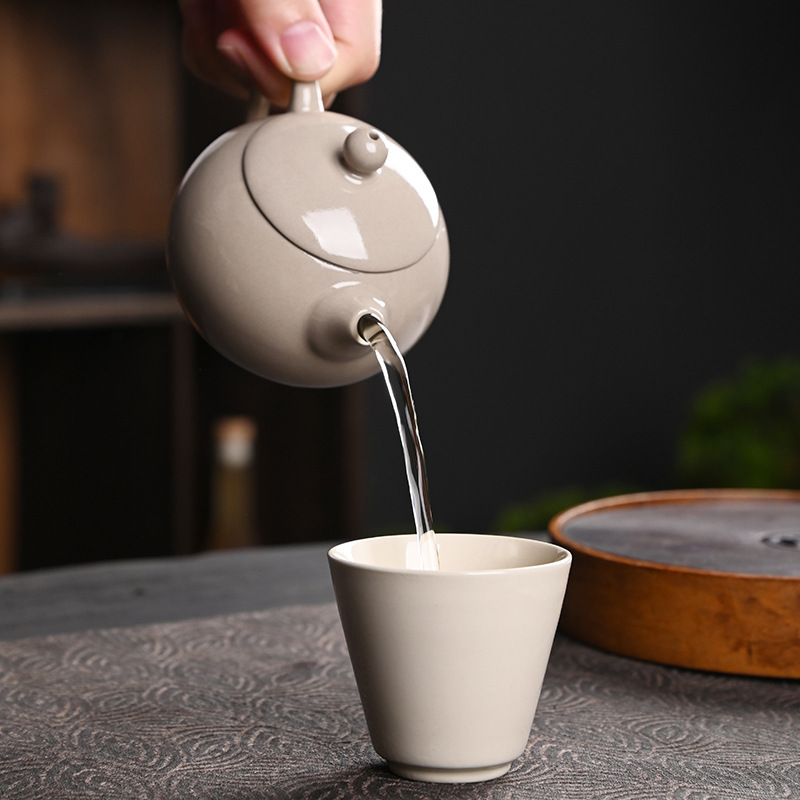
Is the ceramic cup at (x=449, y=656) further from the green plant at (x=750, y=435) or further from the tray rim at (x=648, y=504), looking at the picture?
the green plant at (x=750, y=435)

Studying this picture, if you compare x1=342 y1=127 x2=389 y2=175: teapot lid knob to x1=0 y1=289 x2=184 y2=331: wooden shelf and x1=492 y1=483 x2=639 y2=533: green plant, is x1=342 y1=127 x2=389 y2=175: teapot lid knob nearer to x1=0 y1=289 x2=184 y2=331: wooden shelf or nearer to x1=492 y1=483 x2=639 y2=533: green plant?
x1=0 y1=289 x2=184 y2=331: wooden shelf

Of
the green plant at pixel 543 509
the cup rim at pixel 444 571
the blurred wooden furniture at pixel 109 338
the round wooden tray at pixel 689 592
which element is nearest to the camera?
the cup rim at pixel 444 571

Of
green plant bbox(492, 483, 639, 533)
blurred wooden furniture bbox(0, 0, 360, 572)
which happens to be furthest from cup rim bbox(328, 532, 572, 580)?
green plant bbox(492, 483, 639, 533)

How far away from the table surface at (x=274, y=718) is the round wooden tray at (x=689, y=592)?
0.5 inches

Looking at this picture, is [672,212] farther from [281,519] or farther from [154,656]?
[154,656]

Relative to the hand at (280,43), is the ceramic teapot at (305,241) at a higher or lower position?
lower

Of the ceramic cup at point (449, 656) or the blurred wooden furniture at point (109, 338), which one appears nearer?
the ceramic cup at point (449, 656)

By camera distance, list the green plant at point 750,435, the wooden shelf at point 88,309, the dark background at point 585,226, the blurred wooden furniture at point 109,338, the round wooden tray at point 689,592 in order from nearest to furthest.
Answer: the round wooden tray at point 689,592 < the wooden shelf at point 88,309 < the blurred wooden furniture at point 109,338 < the green plant at point 750,435 < the dark background at point 585,226

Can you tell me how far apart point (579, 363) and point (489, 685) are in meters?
2.07

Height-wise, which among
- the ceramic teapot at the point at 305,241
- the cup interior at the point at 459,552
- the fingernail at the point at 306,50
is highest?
the fingernail at the point at 306,50

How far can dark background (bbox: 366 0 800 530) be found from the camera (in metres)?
2.29

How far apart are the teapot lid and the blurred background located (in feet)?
3.18

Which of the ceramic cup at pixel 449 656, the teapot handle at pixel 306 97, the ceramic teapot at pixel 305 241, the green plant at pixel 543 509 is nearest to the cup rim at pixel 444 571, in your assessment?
the ceramic cup at pixel 449 656

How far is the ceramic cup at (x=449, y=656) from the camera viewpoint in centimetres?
→ 45
